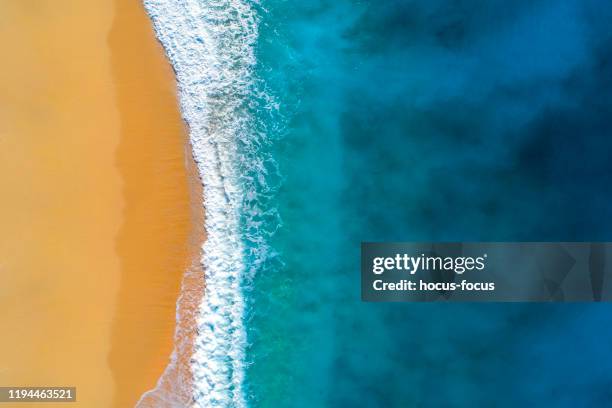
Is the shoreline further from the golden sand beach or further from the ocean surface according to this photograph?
the ocean surface

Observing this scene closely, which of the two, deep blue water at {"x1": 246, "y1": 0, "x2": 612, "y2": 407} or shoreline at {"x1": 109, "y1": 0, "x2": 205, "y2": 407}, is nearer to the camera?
shoreline at {"x1": 109, "y1": 0, "x2": 205, "y2": 407}

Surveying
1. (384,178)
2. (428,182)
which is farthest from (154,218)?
(428,182)

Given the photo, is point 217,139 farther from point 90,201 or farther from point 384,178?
point 384,178

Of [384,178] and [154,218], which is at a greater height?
[384,178]

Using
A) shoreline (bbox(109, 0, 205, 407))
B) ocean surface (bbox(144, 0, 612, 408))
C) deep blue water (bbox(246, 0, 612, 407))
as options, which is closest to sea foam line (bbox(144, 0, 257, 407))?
ocean surface (bbox(144, 0, 612, 408))

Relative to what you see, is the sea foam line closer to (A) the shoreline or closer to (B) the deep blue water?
(A) the shoreline

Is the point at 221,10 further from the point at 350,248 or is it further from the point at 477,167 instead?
the point at 477,167
